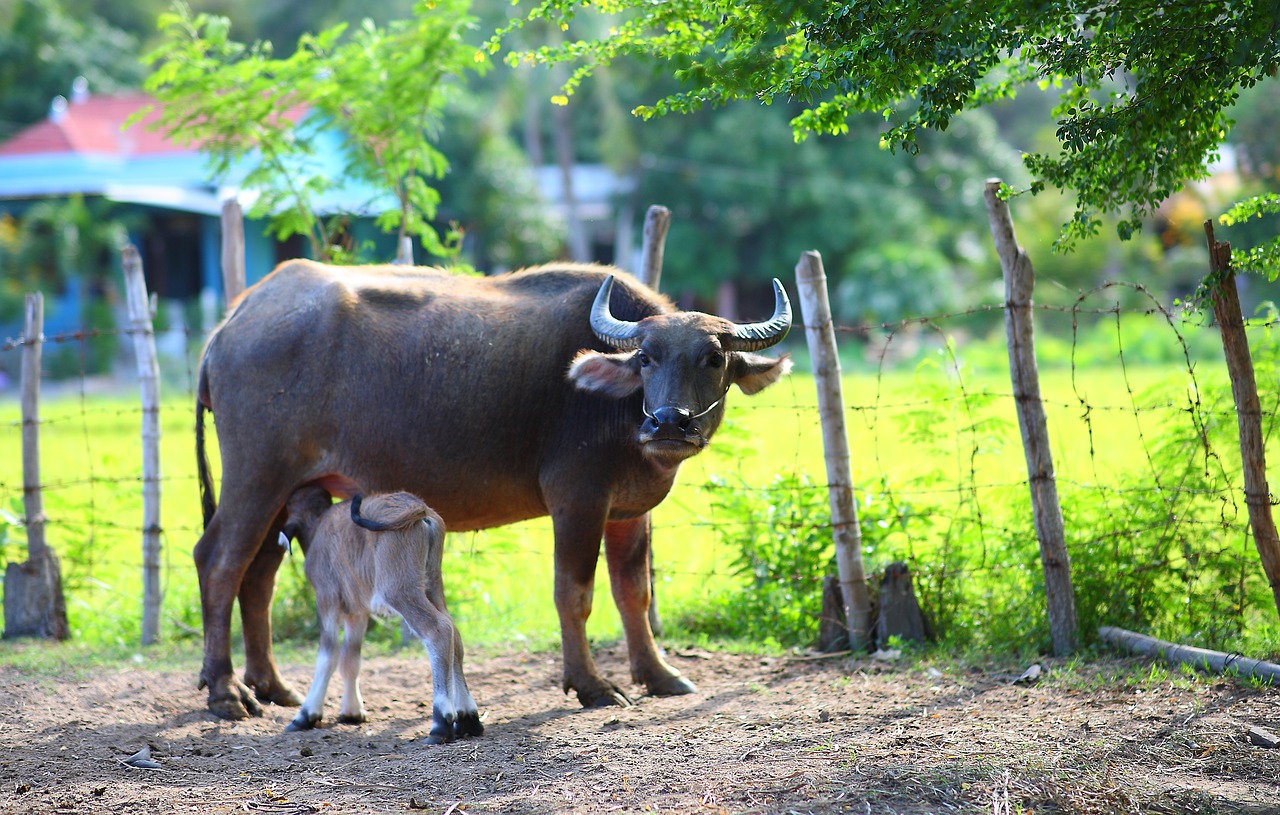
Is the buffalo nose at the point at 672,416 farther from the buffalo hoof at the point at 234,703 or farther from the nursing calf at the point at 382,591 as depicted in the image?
the buffalo hoof at the point at 234,703

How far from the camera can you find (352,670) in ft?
18.8

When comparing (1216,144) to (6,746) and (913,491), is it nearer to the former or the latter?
(913,491)

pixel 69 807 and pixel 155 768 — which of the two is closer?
pixel 69 807

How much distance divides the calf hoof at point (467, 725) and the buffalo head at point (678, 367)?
1.43m

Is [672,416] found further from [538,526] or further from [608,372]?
[538,526]

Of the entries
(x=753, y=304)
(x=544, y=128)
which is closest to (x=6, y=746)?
(x=753, y=304)

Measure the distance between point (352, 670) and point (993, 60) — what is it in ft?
12.9

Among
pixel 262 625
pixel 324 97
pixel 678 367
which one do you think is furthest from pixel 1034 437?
pixel 324 97

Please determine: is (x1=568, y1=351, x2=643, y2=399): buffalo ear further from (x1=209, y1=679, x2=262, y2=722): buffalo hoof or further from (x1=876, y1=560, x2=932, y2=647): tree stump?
(x1=209, y1=679, x2=262, y2=722): buffalo hoof

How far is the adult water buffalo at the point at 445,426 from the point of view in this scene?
5941mm

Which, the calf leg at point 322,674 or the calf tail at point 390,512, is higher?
the calf tail at point 390,512

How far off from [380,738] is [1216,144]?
15.4 feet

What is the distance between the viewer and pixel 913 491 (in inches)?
283

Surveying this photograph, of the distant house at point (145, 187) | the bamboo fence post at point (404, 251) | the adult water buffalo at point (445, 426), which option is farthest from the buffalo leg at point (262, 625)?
the distant house at point (145, 187)
